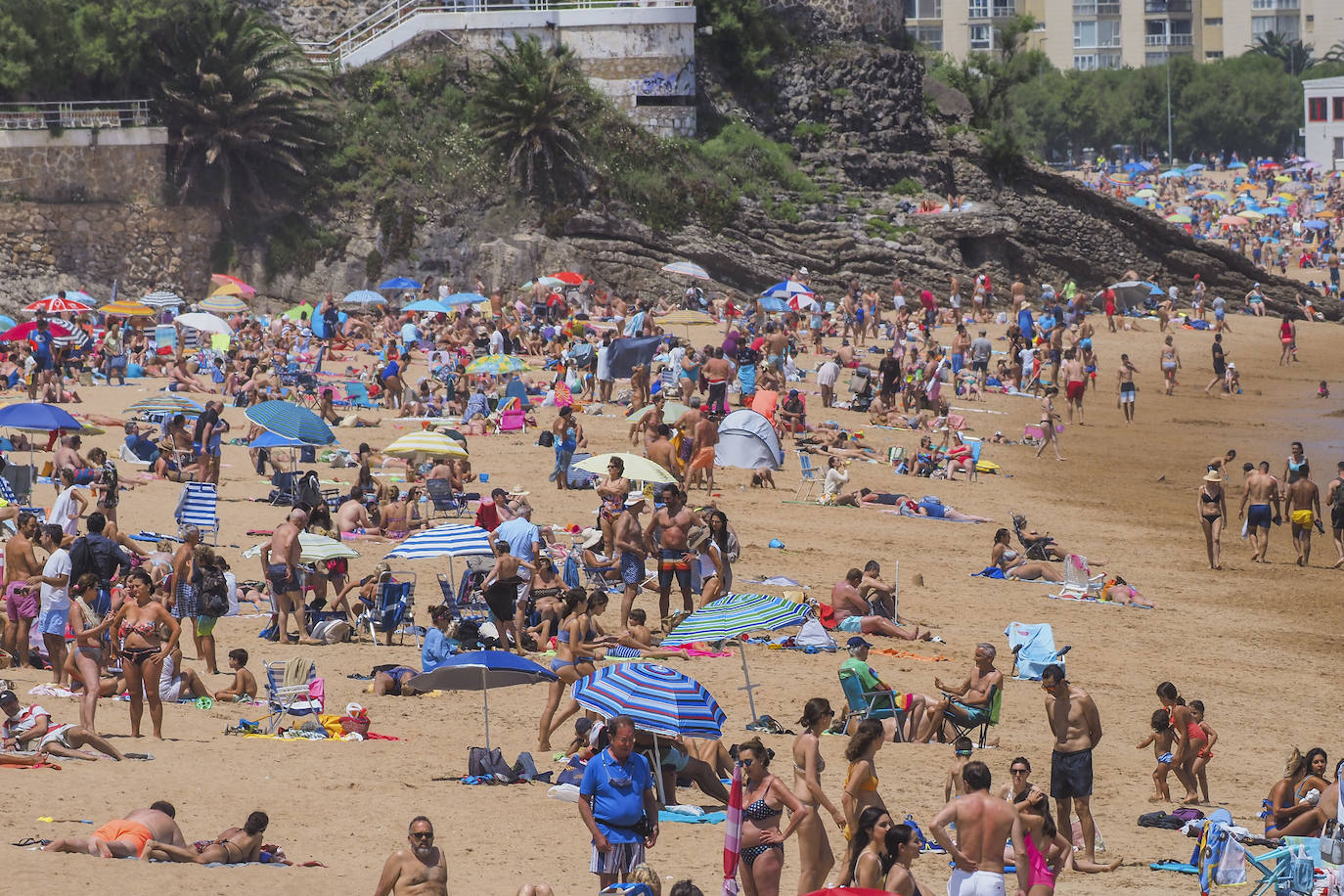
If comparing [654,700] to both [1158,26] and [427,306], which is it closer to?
[427,306]

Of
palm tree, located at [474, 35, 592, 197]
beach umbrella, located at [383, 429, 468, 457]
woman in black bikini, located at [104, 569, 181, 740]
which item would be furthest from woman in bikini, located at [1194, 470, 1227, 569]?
palm tree, located at [474, 35, 592, 197]

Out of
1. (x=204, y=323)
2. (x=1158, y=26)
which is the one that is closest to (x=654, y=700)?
(x=204, y=323)

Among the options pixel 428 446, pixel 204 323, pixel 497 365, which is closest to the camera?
pixel 428 446

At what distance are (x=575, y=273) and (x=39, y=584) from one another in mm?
23237

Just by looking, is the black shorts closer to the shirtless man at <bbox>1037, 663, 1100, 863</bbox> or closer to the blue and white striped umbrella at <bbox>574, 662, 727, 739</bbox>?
the shirtless man at <bbox>1037, 663, 1100, 863</bbox>

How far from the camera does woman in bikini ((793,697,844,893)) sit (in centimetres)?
820

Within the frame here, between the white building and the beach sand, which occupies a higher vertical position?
the white building

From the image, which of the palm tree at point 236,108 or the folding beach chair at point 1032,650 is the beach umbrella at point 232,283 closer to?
the palm tree at point 236,108

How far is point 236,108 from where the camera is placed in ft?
113

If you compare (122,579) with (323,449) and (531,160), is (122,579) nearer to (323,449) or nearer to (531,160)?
(323,449)

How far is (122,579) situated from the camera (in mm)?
13117

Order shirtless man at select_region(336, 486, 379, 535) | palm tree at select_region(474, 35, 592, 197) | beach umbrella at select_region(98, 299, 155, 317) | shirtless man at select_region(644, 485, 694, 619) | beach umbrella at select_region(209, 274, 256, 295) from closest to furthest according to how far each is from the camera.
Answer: shirtless man at select_region(644, 485, 694, 619) < shirtless man at select_region(336, 486, 379, 535) < beach umbrella at select_region(98, 299, 155, 317) < beach umbrella at select_region(209, 274, 256, 295) < palm tree at select_region(474, 35, 592, 197)

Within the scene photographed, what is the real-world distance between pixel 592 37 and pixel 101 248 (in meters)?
11.4

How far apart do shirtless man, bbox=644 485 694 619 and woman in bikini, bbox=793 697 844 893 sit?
567 cm
